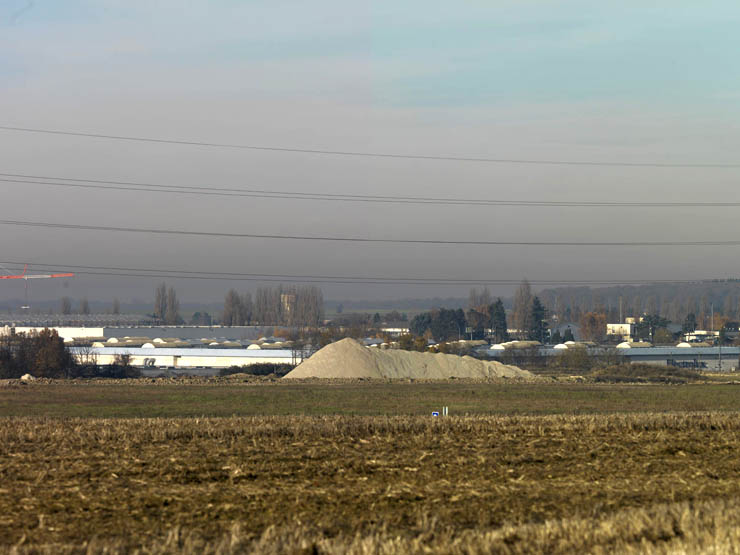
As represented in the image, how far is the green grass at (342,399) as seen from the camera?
41.6 metres

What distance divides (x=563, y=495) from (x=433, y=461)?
3823mm

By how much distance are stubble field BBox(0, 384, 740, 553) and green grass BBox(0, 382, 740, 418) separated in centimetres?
1612

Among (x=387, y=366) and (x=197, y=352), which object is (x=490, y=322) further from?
(x=387, y=366)

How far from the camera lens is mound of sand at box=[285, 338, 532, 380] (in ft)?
252

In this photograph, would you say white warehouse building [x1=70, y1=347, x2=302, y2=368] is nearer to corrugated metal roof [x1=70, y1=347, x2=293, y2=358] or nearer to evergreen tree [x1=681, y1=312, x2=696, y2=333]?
corrugated metal roof [x1=70, y1=347, x2=293, y2=358]

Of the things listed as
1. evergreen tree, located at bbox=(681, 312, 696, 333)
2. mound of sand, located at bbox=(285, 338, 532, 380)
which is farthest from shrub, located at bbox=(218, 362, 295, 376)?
evergreen tree, located at bbox=(681, 312, 696, 333)

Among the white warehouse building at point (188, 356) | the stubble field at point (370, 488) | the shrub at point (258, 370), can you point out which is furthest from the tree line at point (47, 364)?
the stubble field at point (370, 488)

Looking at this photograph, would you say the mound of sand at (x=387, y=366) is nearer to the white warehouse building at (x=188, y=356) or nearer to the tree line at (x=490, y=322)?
the white warehouse building at (x=188, y=356)

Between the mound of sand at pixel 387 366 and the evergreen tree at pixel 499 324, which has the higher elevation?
the evergreen tree at pixel 499 324

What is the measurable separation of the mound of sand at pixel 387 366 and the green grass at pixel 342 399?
970cm

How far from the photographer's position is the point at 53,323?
17638 centimetres

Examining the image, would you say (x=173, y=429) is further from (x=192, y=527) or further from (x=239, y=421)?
(x=192, y=527)

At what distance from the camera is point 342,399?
165 ft

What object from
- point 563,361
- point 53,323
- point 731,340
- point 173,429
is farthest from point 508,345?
point 173,429
